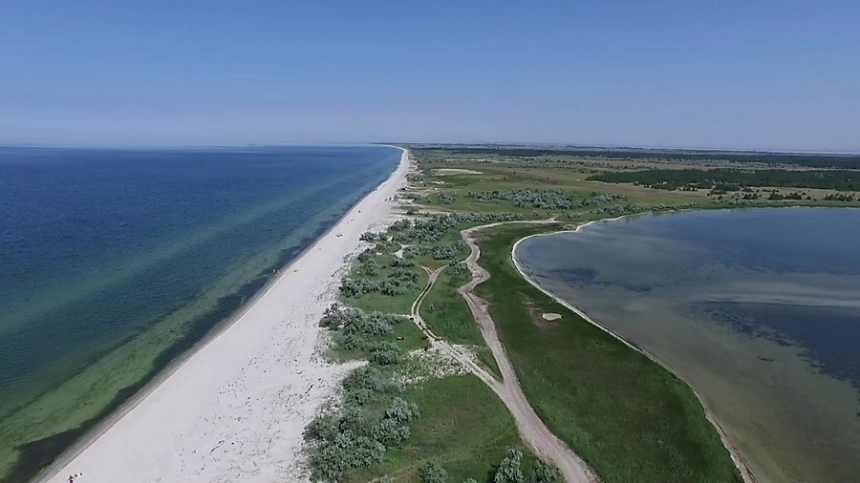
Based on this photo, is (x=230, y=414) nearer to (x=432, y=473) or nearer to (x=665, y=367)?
(x=432, y=473)

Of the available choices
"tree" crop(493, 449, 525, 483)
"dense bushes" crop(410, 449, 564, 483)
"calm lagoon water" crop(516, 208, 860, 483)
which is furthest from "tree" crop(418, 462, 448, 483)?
"calm lagoon water" crop(516, 208, 860, 483)

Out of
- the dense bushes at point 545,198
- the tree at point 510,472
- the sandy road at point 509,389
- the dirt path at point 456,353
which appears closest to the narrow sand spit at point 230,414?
the dirt path at point 456,353

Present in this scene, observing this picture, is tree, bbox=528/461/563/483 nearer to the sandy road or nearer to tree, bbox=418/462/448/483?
the sandy road

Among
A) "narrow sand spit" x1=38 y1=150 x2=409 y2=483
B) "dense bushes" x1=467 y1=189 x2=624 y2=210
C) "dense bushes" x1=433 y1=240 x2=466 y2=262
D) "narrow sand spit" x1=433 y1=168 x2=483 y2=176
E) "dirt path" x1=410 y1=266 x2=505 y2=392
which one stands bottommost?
"narrow sand spit" x1=38 y1=150 x2=409 y2=483

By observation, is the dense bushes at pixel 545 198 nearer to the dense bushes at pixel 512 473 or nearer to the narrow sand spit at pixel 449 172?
the narrow sand spit at pixel 449 172

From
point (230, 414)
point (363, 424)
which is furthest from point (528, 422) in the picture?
point (230, 414)

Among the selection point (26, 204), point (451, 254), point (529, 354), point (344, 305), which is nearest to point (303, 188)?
point (26, 204)

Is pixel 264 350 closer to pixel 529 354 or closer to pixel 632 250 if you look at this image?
pixel 529 354
